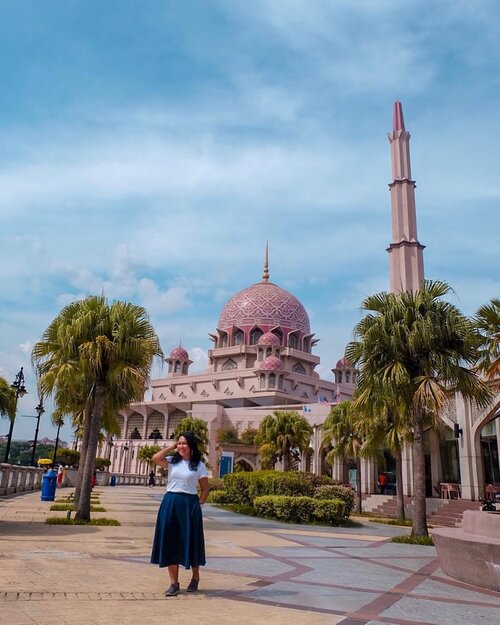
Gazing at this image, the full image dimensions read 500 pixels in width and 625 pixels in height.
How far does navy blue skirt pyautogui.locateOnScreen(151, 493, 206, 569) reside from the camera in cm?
552

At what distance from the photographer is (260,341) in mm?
74375

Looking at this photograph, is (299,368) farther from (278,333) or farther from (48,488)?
(48,488)

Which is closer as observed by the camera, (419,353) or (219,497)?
(419,353)

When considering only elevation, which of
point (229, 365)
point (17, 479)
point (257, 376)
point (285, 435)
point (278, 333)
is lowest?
point (17, 479)

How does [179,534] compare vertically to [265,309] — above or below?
below

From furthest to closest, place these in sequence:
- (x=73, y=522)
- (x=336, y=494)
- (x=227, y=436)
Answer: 1. (x=227, y=436)
2. (x=336, y=494)
3. (x=73, y=522)

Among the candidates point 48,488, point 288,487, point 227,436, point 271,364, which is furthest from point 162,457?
point 271,364

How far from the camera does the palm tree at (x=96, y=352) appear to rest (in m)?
13.8

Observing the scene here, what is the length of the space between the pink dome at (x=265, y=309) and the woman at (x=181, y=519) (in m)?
73.0

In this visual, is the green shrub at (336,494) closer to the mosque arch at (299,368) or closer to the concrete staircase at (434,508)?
the concrete staircase at (434,508)

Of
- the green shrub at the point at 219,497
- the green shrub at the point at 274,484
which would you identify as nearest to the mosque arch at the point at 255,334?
the green shrub at the point at 219,497

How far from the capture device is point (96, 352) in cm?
1373

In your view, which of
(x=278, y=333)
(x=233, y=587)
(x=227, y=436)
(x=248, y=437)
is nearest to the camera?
(x=233, y=587)

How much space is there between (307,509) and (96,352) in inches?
363
